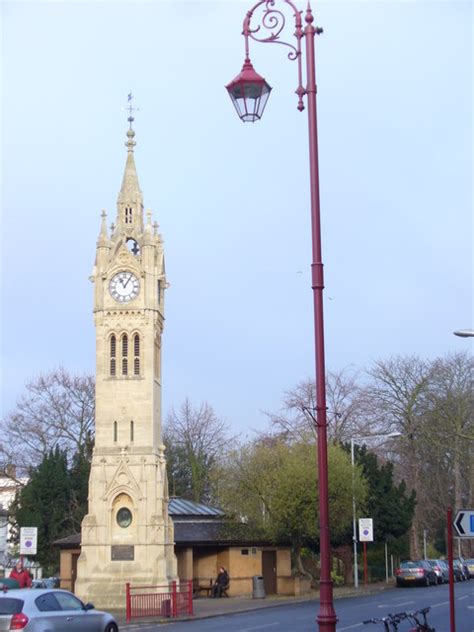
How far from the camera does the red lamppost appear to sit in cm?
1265

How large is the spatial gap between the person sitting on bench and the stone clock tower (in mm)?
2014

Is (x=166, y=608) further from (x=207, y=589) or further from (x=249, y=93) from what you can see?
(x=249, y=93)

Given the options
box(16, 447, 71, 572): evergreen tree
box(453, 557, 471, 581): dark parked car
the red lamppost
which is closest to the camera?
the red lamppost

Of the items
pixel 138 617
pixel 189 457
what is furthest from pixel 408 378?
pixel 138 617

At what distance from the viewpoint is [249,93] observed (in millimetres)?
13641

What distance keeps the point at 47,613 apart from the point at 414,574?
123 feet

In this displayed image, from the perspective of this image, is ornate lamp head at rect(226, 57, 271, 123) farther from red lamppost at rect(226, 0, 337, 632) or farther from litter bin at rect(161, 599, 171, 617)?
litter bin at rect(161, 599, 171, 617)

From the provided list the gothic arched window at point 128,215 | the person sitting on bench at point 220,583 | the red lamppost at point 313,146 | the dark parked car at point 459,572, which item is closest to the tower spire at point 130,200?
the gothic arched window at point 128,215

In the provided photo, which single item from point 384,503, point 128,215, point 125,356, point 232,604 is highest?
point 128,215

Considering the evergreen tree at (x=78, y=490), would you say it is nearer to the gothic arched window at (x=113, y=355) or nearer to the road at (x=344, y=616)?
the gothic arched window at (x=113, y=355)

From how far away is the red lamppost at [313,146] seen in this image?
12.6 meters

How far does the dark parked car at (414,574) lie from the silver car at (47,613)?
35.2 m

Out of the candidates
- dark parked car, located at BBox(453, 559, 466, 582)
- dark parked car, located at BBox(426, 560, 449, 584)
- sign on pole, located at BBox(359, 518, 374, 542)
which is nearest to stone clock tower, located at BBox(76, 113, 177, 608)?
sign on pole, located at BBox(359, 518, 374, 542)

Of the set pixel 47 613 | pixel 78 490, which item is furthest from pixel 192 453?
pixel 47 613
